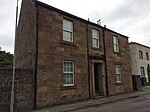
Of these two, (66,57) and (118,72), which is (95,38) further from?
(118,72)

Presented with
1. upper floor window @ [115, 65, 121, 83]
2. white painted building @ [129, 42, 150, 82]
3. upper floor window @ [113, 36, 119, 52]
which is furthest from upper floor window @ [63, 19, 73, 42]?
white painted building @ [129, 42, 150, 82]

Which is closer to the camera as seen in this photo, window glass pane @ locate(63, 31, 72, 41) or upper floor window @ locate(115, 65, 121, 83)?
window glass pane @ locate(63, 31, 72, 41)

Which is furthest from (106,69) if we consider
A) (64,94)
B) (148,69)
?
(148,69)

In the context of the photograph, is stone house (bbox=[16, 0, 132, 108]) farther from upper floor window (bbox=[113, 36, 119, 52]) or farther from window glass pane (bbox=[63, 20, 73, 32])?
upper floor window (bbox=[113, 36, 119, 52])

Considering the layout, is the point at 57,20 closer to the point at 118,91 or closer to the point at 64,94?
the point at 64,94

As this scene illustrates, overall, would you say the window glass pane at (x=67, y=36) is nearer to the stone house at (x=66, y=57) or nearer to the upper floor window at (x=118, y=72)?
the stone house at (x=66, y=57)

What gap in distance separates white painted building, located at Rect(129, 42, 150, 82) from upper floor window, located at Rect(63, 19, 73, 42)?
56.7 ft

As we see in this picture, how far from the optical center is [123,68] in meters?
20.1

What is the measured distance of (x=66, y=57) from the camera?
13.6 m

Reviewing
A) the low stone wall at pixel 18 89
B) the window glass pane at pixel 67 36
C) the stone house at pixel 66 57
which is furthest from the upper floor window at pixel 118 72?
the low stone wall at pixel 18 89

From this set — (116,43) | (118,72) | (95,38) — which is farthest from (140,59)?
(95,38)

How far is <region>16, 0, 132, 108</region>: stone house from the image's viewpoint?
11.9 metres

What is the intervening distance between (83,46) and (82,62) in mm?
1558

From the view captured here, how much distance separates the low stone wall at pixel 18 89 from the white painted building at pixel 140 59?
21326mm
